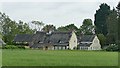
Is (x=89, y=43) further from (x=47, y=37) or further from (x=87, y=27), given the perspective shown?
(x=87, y=27)

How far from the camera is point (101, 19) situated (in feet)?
382

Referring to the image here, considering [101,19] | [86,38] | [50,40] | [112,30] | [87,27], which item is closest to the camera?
[112,30]

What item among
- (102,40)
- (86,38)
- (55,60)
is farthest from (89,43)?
(55,60)

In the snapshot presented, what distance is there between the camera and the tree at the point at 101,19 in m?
112

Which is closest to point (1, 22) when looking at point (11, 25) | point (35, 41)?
point (11, 25)

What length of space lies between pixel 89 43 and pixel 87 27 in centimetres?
1873

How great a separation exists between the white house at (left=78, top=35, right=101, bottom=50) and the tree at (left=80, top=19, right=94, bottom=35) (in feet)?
42.9

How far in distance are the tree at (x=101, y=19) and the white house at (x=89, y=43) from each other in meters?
10.6

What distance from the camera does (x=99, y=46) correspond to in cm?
9956

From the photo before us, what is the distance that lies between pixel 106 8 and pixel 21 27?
34550mm

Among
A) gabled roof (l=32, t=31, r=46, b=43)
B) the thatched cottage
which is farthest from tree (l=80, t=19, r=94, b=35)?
gabled roof (l=32, t=31, r=46, b=43)

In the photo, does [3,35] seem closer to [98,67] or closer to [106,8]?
[106,8]

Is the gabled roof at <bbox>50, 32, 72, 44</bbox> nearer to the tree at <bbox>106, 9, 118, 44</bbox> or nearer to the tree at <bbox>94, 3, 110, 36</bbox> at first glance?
the tree at <bbox>106, 9, 118, 44</bbox>

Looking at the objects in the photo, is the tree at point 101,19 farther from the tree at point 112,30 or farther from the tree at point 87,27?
the tree at point 112,30
